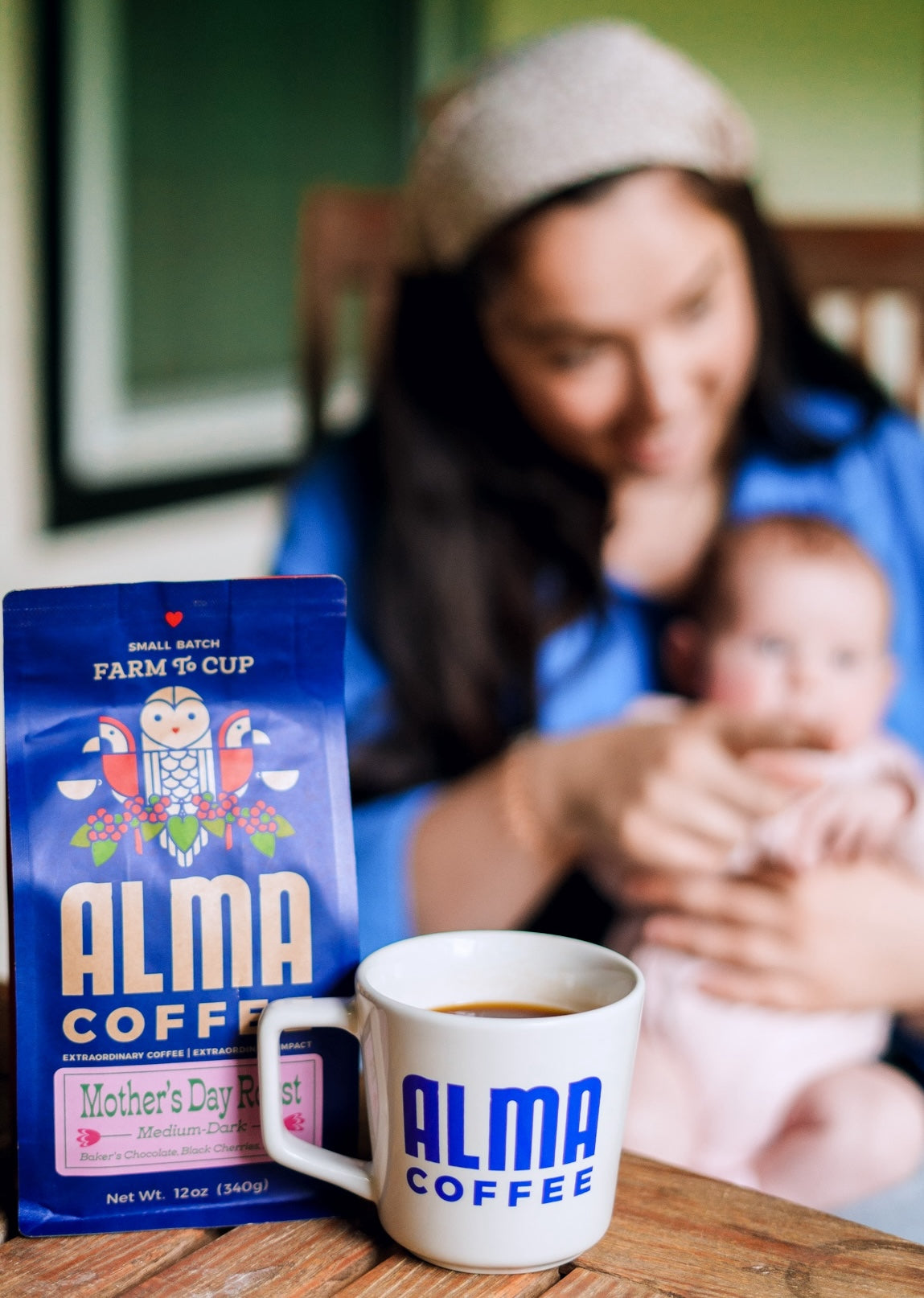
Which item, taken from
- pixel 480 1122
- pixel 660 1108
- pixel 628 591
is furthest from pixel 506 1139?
pixel 628 591

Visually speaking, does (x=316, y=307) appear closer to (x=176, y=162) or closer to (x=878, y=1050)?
(x=176, y=162)

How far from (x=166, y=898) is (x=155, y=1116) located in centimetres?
7

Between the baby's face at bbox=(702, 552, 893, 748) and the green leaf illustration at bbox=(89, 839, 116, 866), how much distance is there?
75 centimetres

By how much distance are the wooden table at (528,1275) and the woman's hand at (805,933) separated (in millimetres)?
544

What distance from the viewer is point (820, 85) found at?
7.98ft

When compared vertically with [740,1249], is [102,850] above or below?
above

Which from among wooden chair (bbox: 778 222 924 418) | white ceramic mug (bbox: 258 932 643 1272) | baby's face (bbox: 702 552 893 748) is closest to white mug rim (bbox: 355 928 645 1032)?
white ceramic mug (bbox: 258 932 643 1272)

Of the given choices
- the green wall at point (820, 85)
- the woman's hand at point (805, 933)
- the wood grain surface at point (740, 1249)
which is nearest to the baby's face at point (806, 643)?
the woman's hand at point (805, 933)

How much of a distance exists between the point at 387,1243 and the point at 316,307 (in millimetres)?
1225

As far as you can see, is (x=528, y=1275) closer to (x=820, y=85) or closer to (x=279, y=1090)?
(x=279, y=1090)

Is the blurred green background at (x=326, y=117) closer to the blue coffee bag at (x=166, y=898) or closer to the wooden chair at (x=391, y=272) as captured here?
the wooden chair at (x=391, y=272)

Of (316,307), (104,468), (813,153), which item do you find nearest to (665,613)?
(316,307)

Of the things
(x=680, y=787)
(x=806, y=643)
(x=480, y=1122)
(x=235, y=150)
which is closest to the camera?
(x=480, y=1122)

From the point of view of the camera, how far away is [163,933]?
401mm
